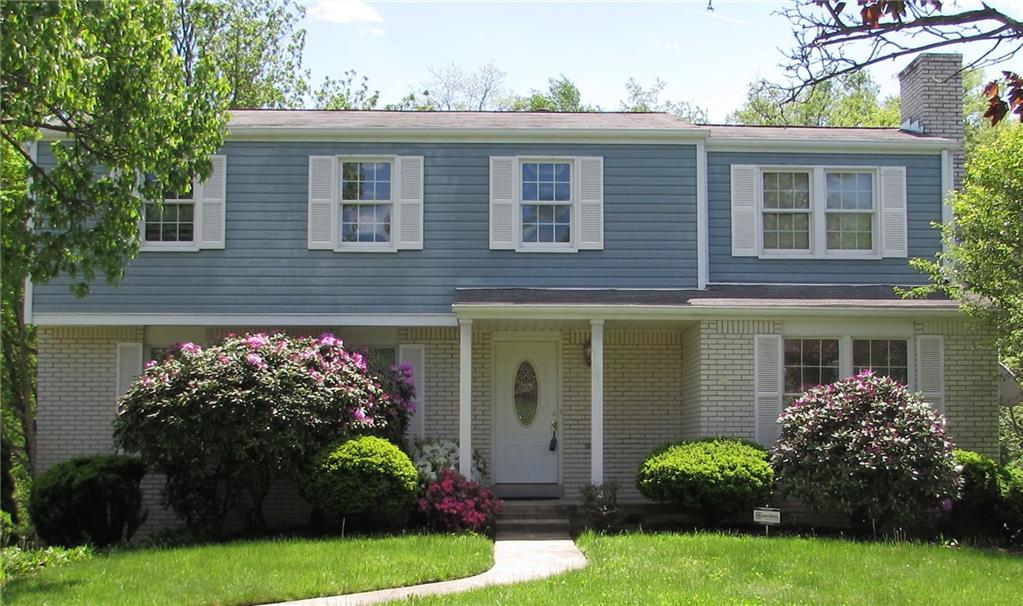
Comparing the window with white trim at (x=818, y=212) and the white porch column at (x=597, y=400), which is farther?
the window with white trim at (x=818, y=212)

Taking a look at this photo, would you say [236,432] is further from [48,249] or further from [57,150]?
[57,150]

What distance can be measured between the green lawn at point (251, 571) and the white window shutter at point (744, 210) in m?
6.27

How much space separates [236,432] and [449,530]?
9.23 ft

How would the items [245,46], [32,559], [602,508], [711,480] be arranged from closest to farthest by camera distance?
1. [32,559]
2. [711,480]
3. [602,508]
4. [245,46]

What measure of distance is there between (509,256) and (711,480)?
180 inches

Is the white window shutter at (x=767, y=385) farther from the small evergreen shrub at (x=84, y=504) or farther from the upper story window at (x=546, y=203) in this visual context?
the small evergreen shrub at (x=84, y=504)

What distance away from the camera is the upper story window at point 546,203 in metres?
15.9

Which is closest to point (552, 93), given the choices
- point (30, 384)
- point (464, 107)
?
point (464, 107)

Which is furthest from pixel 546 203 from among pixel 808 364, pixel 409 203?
pixel 808 364

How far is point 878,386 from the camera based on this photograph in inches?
529

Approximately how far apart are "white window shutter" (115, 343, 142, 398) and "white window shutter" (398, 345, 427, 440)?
378 centimetres

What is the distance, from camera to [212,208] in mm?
15711

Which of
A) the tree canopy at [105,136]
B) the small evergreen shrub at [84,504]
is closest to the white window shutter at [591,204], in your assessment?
the tree canopy at [105,136]

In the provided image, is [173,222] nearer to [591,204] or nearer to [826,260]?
[591,204]
